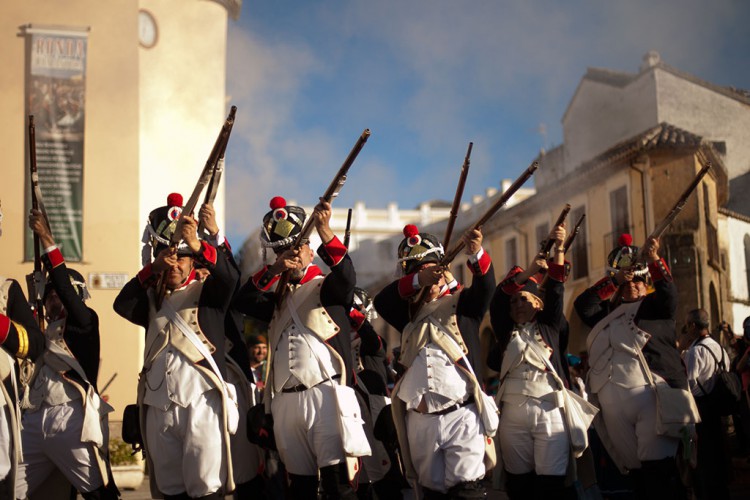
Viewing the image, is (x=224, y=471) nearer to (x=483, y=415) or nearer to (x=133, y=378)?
(x=483, y=415)

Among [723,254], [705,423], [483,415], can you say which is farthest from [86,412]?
[723,254]

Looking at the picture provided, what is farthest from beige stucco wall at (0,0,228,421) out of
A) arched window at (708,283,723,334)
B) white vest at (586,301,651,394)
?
arched window at (708,283,723,334)

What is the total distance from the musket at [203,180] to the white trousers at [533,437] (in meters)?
2.78

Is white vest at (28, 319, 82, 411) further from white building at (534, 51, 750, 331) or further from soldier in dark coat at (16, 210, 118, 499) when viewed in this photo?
white building at (534, 51, 750, 331)

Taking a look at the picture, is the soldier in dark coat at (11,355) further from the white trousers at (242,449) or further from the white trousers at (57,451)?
the white trousers at (242,449)

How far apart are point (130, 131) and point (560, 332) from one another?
11.5m

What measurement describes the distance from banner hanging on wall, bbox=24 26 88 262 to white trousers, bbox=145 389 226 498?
36.4 ft

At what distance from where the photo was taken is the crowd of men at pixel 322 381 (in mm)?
6496

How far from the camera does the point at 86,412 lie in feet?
23.5

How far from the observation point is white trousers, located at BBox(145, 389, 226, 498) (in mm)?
6340

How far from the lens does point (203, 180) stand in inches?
262

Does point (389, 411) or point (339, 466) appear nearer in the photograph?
point (339, 466)

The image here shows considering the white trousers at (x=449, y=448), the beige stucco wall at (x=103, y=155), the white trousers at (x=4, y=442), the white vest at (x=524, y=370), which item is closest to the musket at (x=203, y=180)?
the white trousers at (x=4, y=442)

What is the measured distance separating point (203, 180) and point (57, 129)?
11.4 metres
